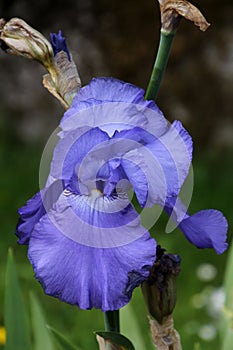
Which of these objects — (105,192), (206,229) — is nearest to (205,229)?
(206,229)

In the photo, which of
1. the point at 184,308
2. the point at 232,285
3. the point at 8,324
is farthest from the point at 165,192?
the point at 184,308

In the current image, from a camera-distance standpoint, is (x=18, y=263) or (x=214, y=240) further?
(x=18, y=263)

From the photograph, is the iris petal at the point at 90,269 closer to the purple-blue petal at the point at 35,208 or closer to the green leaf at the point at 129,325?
the purple-blue petal at the point at 35,208

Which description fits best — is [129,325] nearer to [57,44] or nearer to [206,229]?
[206,229]

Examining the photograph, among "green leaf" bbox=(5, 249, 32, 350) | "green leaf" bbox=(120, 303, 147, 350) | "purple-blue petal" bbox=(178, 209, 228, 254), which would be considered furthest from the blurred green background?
"purple-blue petal" bbox=(178, 209, 228, 254)

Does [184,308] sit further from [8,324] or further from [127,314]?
[8,324]

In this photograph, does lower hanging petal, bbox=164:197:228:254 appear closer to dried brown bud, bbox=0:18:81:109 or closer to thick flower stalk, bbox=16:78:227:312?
thick flower stalk, bbox=16:78:227:312
